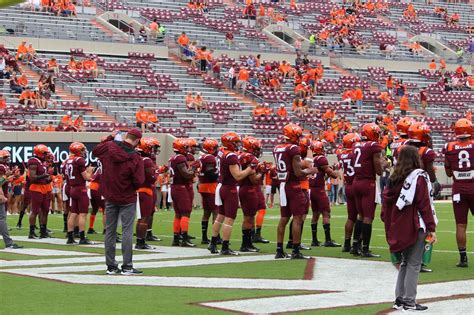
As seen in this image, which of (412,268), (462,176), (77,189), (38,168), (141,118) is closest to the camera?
(412,268)

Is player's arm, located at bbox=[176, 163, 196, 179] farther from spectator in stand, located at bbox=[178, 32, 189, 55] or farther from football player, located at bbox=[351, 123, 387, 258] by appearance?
spectator in stand, located at bbox=[178, 32, 189, 55]

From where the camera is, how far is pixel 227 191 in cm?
1434

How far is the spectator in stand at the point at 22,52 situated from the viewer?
32.5 m

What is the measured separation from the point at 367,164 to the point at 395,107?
89.2ft

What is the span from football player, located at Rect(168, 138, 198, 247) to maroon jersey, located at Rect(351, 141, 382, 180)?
337 centimetres

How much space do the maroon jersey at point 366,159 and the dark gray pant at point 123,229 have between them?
363 cm

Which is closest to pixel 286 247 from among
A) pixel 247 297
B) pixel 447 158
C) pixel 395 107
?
pixel 447 158

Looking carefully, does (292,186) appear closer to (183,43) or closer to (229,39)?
(183,43)

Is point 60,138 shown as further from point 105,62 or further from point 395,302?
point 395,302

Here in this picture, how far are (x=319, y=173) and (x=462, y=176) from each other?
399 centimetres

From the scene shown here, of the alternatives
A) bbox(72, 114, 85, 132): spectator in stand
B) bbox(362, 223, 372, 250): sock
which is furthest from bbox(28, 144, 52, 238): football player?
bbox(72, 114, 85, 132): spectator in stand

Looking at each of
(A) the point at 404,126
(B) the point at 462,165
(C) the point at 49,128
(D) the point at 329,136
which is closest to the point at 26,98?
(C) the point at 49,128

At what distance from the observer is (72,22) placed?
36.3 m

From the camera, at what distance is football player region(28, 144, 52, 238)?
58.2ft
